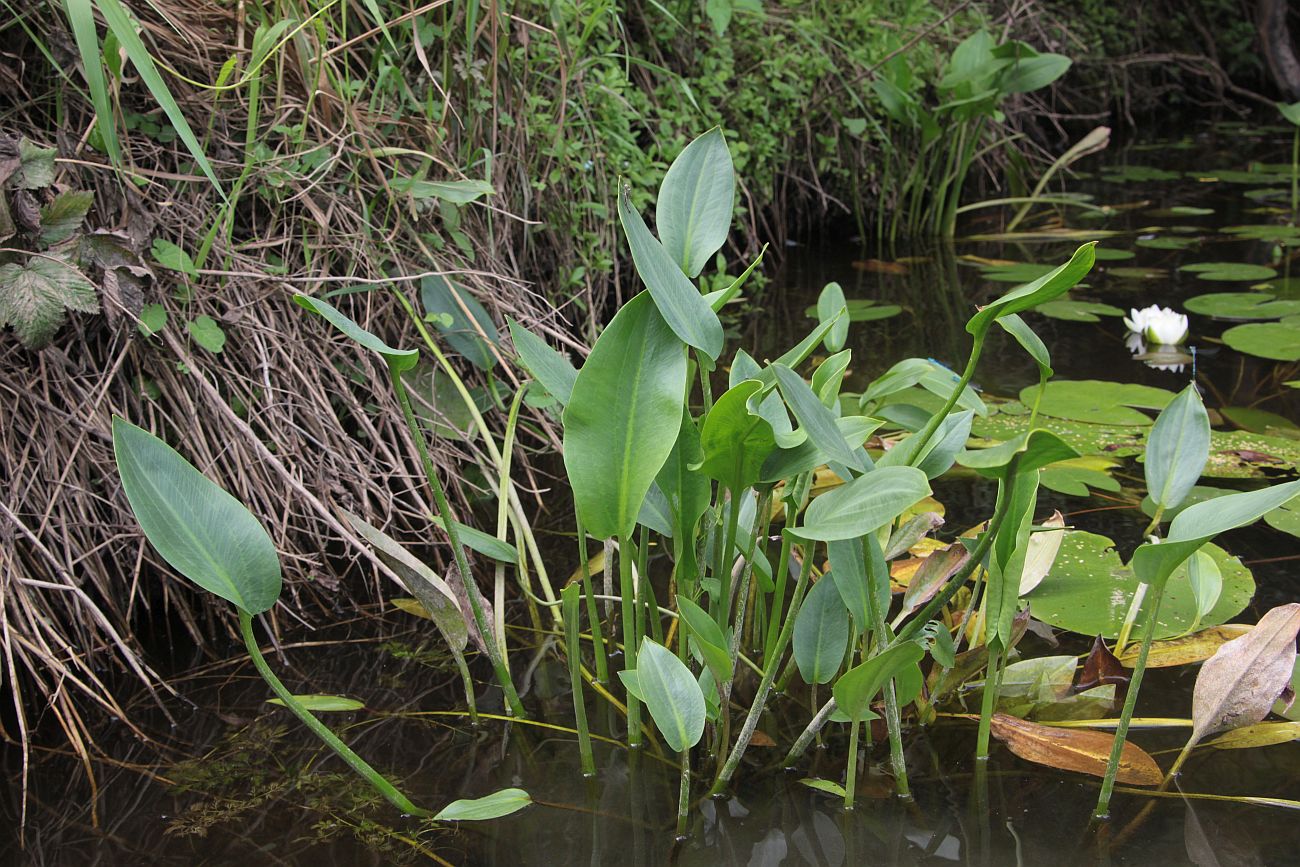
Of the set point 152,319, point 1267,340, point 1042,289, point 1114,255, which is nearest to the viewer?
point 1042,289

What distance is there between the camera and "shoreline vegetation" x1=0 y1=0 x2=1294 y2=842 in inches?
41.0

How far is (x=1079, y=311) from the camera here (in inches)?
82.0

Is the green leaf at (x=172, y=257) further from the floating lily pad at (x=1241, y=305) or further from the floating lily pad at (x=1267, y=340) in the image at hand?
the floating lily pad at (x=1241, y=305)

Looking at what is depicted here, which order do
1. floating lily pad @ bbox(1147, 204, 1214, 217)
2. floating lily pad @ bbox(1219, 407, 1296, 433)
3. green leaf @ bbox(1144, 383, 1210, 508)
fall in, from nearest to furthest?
green leaf @ bbox(1144, 383, 1210, 508) < floating lily pad @ bbox(1219, 407, 1296, 433) < floating lily pad @ bbox(1147, 204, 1214, 217)

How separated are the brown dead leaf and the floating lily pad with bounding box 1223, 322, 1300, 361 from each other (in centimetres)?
90

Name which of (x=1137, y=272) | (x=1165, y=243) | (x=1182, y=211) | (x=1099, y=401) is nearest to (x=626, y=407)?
(x=1099, y=401)

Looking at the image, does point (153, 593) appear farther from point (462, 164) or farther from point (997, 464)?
point (997, 464)

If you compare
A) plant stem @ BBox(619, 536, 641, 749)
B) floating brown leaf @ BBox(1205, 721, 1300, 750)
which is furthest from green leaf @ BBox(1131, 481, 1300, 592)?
plant stem @ BBox(619, 536, 641, 749)

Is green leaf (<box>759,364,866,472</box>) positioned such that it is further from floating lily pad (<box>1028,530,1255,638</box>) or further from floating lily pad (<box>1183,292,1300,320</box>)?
floating lily pad (<box>1183,292,1300,320</box>)

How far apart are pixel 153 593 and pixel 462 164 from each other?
0.68 m

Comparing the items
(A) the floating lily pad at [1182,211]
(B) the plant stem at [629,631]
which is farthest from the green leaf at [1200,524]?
(A) the floating lily pad at [1182,211]

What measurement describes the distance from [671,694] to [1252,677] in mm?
467

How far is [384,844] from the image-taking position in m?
0.83

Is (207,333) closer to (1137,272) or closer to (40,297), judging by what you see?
(40,297)
